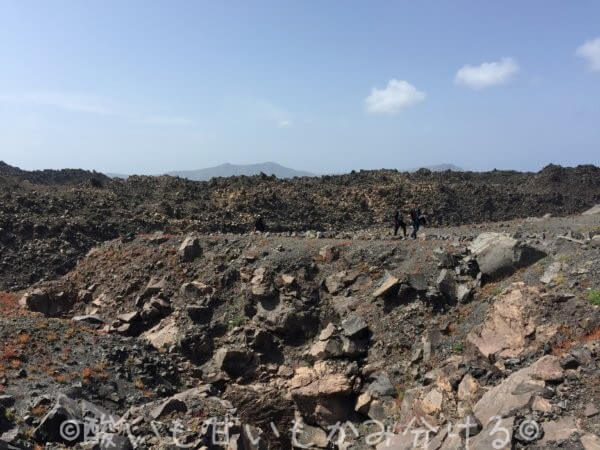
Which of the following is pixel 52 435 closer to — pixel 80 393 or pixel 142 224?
pixel 80 393

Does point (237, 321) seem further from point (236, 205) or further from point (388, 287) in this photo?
point (236, 205)

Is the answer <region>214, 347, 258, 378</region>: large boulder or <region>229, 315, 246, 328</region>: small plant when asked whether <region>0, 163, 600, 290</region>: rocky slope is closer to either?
<region>229, 315, 246, 328</region>: small plant

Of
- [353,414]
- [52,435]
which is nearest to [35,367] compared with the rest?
[52,435]

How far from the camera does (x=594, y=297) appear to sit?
10.5m

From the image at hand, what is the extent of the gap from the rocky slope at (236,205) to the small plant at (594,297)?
16484 mm

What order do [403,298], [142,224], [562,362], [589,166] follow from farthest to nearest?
A: [589,166], [142,224], [403,298], [562,362]

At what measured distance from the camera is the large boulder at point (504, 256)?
13430 millimetres

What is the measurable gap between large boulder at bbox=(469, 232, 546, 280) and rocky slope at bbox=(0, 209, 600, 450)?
0.04 metres

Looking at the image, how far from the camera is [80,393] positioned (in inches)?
434

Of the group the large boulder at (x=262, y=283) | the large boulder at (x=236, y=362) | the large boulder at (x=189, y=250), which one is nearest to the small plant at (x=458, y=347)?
the large boulder at (x=236, y=362)

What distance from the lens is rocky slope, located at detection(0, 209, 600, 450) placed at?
348 inches

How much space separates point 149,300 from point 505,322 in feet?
41.7

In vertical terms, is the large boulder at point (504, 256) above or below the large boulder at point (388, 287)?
above

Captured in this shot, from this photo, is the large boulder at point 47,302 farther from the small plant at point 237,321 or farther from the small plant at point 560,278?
the small plant at point 560,278
